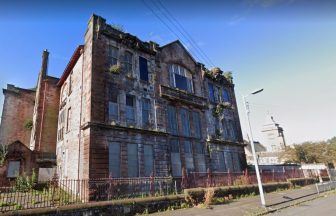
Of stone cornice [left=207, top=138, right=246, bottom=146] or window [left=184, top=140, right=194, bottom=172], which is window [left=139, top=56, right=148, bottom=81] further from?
stone cornice [left=207, top=138, right=246, bottom=146]

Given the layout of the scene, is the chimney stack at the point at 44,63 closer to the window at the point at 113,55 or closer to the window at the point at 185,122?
the window at the point at 113,55

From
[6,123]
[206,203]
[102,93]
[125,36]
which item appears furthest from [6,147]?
[206,203]

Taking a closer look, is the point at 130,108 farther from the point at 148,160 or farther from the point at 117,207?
the point at 117,207

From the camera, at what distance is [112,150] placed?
15.3m

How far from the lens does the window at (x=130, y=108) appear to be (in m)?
17.3

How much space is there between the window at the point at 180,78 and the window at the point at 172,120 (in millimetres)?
2605

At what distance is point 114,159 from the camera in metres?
15.2

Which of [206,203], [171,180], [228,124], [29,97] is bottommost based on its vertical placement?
[206,203]

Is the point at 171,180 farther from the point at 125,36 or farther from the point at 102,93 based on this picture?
the point at 125,36

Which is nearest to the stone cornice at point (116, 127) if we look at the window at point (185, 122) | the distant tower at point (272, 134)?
the window at point (185, 122)

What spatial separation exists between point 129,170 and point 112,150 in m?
1.82

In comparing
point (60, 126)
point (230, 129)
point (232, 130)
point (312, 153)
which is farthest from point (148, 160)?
point (312, 153)

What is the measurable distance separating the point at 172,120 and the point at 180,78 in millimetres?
4910

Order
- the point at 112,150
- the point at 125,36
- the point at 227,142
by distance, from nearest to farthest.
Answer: the point at 112,150 < the point at 125,36 < the point at 227,142
